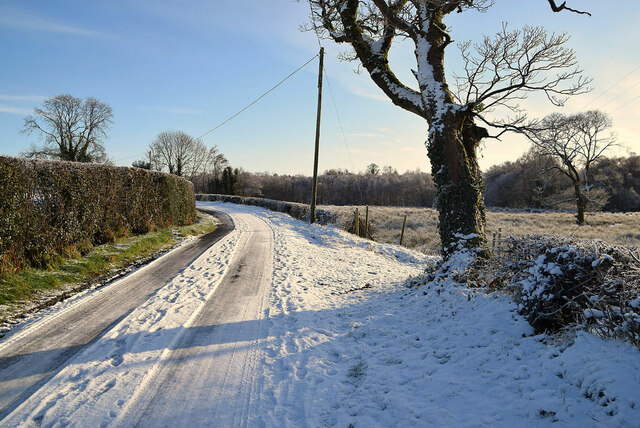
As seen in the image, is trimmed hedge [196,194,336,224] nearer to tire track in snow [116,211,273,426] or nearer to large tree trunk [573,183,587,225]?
tire track in snow [116,211,273,426]

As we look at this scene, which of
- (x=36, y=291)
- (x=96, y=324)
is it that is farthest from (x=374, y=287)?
(x=36, y=291)

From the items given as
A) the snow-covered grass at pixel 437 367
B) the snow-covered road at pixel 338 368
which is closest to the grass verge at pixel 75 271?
the snow-covered road at pixel 338 368

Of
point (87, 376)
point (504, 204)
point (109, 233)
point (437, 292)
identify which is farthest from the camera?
point (504, 204)

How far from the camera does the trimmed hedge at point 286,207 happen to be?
2020 cm

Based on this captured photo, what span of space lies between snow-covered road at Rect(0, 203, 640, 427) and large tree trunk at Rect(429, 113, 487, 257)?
1292 mm

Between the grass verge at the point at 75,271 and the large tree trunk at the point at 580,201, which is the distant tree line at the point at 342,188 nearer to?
the large tree trunk at the point at 580,201

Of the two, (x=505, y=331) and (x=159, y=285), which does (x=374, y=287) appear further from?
(x=159, y=285)

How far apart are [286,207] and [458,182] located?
2226 cm

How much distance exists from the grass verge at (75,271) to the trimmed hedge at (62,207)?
26 centimetres

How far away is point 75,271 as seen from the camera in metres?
7.36

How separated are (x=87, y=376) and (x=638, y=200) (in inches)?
2341

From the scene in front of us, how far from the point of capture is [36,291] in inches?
243

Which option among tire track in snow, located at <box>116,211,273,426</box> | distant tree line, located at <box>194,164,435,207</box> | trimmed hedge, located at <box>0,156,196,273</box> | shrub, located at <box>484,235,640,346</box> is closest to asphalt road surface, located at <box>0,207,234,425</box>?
tire track in snow, located at <box>116,211,273,426</box>

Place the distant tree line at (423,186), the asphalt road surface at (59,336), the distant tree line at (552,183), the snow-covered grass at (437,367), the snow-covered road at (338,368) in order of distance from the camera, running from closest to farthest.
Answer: the snow-covered grass at (437,367)
the snow-covered road at (338,368)
the asphalt road surface at (59,336)
the distant tree line at (552,183)
the distant tree line at (423,186)
